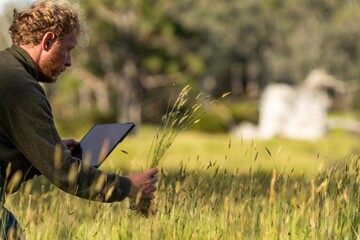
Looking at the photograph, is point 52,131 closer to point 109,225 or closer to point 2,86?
point 2,86

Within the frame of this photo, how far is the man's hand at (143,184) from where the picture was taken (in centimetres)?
366

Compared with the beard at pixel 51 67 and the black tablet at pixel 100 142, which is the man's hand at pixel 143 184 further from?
the beard at pixel 51 67

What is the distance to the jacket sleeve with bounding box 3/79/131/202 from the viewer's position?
11.3 feet

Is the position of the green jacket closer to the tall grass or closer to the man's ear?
the man's ear

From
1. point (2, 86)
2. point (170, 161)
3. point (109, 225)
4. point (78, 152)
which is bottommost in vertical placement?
point (170, 161)

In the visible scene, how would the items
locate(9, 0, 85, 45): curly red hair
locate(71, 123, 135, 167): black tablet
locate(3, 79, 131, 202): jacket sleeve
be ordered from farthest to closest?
locate(71, 123, 135, 167): black tablet < locate(9, 0, 85, 45): curly red hair < locate(3, 79, 131, 202): jacket sleeve

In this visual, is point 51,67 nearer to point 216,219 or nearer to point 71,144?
point 71,144

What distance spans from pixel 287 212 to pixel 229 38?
5916cm

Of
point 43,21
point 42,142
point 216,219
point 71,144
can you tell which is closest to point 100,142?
point 71,144

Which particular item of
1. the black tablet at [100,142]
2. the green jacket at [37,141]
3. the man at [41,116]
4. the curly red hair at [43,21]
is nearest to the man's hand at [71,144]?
Answer: the black tablet at [100,142]

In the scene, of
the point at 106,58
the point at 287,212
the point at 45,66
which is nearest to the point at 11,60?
the point at 45,66

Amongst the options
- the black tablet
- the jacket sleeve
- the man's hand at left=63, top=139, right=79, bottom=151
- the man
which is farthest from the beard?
the man's hand at left=63, top=139, right=79, bottom=151

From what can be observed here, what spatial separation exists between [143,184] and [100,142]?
0.40m

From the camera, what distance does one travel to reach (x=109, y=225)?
4.41m
